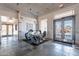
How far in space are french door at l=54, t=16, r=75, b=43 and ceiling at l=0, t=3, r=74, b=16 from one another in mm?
322

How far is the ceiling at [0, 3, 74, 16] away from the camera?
192cm

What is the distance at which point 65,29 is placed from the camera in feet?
6.45

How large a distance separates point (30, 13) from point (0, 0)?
2.39 ft

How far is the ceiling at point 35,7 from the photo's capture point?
6.31 ft

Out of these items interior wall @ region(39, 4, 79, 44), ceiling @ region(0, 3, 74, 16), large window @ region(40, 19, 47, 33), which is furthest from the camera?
large window @ region(40, 19, 47, 33)

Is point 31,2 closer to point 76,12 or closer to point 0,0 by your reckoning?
point 0,0

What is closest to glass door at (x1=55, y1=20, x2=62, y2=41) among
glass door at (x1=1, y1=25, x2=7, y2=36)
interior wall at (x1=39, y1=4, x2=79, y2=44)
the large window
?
interior wall at (x1=39, y1=4, x2=79, y2=44)

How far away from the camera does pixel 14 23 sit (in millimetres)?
2016

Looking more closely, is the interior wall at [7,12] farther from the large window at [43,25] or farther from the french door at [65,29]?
the french door at [65,29]

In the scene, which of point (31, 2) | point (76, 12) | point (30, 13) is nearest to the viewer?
point (76, 12)

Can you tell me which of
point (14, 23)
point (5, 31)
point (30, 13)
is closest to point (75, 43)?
point (30, 13)

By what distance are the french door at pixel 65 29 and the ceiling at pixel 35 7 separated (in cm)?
32

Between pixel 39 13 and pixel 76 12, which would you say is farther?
pixel 39 13

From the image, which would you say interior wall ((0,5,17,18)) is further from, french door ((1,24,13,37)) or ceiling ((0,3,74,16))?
french door ((1,24,13,37))
